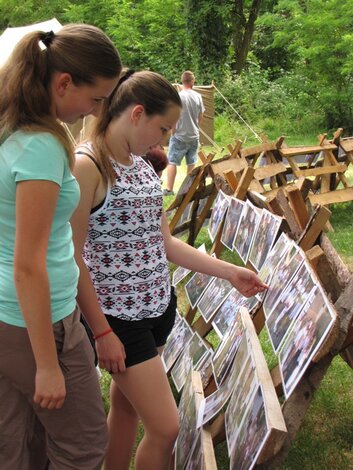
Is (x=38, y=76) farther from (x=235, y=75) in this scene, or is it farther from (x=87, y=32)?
(x=235, y=75)

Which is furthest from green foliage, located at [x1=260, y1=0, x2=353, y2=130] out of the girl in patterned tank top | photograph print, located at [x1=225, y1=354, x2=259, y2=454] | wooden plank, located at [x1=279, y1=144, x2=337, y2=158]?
photograph print, located at [x1=225, y1=354, x2=259, y2=454]

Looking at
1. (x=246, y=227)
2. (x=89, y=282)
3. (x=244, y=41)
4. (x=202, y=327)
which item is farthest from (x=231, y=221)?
(x=244, y=41)

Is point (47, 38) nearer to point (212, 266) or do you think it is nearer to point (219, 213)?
point (212, 266)

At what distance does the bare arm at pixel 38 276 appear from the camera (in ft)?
4.53

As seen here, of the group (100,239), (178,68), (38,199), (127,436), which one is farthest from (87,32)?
(178,68)

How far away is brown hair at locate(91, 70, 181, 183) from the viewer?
6.27 ft

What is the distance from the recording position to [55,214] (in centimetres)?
150

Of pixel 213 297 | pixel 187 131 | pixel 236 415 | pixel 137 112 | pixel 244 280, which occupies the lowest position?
pixel 187 131

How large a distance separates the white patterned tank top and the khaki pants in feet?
1.06

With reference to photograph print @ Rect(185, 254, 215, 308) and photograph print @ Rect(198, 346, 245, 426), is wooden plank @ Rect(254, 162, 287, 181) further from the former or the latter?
photograph print @ Rect(198, 346, 245, 426)

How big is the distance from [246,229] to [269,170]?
405cm

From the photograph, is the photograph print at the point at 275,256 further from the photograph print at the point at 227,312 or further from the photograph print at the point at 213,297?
the photograph print at the point at 213,297

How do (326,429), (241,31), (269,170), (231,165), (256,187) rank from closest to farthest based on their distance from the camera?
(326,429) → (256,187) → (231,165) → (269,170) → (241,31)

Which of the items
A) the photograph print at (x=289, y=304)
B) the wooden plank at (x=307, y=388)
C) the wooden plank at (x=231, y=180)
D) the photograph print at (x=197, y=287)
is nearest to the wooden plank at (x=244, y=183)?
the wooden plank at (x=231, y=180)
